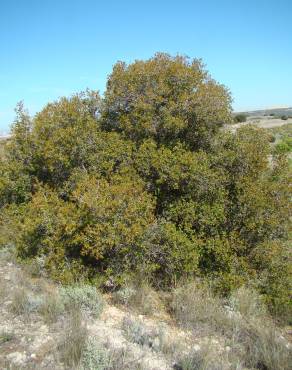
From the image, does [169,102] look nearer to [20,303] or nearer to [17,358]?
[20,303]

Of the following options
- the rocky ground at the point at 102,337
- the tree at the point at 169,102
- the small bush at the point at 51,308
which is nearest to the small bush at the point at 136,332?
the rocky ground at the point at 102,337

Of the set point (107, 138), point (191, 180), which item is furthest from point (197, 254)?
point (107, 138)

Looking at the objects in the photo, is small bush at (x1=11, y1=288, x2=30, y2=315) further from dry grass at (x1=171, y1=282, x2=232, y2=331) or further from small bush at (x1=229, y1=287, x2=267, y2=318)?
small bush at (x1=229, y1=287, x2=267, y2=318)

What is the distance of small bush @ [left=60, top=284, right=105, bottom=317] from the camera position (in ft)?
20.4

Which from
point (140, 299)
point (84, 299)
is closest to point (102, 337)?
point (84, 299)

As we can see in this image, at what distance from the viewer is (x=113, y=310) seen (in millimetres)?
6594

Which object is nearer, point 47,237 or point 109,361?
point 109,361

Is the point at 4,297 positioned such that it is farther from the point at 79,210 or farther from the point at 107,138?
the point at 107,138

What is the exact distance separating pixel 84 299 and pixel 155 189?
3.17 meters

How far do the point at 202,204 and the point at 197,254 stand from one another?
118 centimetres

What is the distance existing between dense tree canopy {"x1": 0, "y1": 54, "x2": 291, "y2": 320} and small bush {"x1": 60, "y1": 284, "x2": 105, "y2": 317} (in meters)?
0.60

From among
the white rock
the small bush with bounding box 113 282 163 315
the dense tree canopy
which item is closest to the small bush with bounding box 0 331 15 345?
the white rock

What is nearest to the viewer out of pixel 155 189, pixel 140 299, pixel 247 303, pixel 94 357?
pixel 94 357

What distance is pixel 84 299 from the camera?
635 cm
